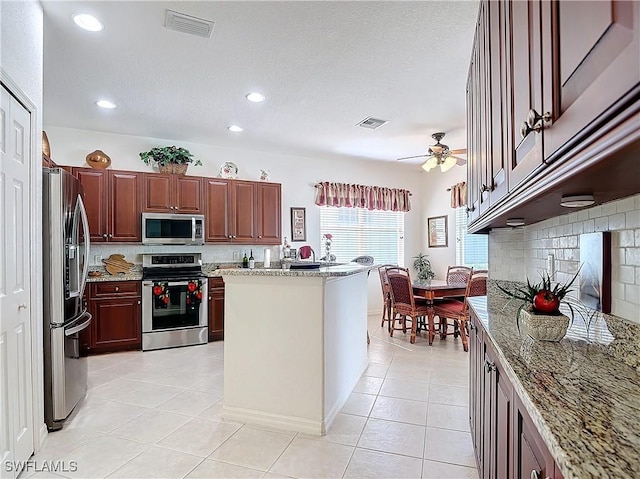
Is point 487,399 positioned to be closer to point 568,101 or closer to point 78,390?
point 568,101

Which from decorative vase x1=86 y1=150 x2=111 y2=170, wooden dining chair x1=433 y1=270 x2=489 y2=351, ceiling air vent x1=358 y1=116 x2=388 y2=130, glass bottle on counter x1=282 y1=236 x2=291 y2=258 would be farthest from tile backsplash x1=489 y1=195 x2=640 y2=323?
decorative vase x1=86 y1=150 x2=111 y2=170

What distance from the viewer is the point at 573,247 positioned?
5.58 ft

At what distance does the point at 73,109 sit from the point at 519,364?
4.64m

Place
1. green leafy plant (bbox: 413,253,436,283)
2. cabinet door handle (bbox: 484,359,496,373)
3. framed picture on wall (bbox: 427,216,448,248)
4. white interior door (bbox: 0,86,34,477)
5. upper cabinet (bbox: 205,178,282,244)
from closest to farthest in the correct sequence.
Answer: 1. cabinet door handle (bbox: 484,359,496,373)
2. white interior door (bbox: 0,86,34,477)
3. upper cabinet (bbox: 205,178,282,244)
4. green leafy plant (bbox: 413,253,436,283)
5. framed picture on wall (bbox: 427,216,448,248)

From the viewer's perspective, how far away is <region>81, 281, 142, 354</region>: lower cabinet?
430 cm

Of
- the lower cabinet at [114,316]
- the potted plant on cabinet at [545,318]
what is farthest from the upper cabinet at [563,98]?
the lower cabinet at [114,316]

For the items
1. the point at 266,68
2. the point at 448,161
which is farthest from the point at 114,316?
the point at 448,161

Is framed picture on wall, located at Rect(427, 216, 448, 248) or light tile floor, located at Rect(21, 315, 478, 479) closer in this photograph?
light tile floor, located at Rect(21, 315, 478, 479)

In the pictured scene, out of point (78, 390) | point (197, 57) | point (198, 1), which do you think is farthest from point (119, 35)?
point (78, 390)

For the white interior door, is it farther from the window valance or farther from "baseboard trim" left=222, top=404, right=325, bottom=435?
the window valance

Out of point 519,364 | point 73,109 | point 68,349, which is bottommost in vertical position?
point 68,349

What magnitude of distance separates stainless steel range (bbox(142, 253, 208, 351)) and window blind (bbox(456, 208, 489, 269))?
4028mm

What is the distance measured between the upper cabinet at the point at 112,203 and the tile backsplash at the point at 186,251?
0.68 feet

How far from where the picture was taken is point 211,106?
3920 millimetres
